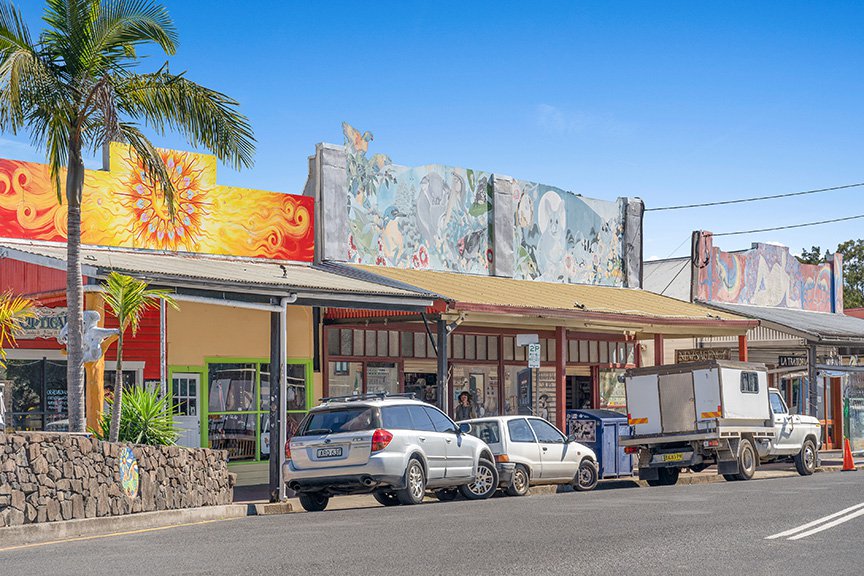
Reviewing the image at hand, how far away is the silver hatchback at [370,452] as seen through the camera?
58.8ft

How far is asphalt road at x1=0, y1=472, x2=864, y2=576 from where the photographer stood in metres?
10.5

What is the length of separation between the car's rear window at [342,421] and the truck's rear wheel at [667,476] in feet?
30.0

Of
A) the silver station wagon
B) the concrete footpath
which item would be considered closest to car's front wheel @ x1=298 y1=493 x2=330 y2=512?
the concrete footpath

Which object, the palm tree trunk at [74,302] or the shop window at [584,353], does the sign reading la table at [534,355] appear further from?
the palm tree trunk at [74,302]

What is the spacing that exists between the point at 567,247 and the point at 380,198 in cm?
718

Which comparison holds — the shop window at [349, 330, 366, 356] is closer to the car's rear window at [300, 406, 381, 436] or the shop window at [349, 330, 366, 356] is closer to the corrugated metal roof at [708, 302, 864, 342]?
the car's rear window at [300, 406, 381, 436]

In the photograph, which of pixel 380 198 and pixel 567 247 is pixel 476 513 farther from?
pixel 567 247

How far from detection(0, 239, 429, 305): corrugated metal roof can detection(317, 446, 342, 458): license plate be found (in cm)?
289

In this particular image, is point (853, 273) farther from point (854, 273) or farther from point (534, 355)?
point (534, 355)

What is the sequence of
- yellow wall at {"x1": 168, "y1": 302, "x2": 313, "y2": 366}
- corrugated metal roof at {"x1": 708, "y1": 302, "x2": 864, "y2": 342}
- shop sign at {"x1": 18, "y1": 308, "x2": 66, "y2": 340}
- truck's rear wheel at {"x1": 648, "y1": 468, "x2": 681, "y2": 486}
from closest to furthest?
shop sign at {"x1": 18, "y1": 308, "x2": 66, "y2": 340}
yellow wall at {"x1": 168, "y1": 302, "x2": 313, "y2": 366}
truck's rear wheel at {"x1": 648, "y1": 468, "x2": 681, "y2": 486}
corrugated metal roof at {"x1": 708, "y1": 302, "x2": 864, "y2": 342}

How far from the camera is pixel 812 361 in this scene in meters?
34.8

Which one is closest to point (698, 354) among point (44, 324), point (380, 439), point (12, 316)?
point (380, 439)

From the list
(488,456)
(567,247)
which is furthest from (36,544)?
(567,247)

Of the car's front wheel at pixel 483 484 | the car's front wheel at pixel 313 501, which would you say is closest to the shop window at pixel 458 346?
the car's front wheel at pixel 483 484
